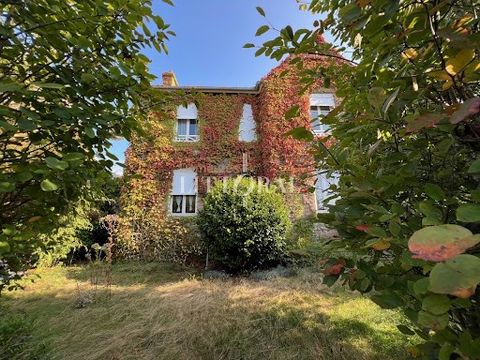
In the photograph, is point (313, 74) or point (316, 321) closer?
point (313, 74)

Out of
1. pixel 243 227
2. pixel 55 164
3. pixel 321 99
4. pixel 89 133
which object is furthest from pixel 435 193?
pixel 321 99

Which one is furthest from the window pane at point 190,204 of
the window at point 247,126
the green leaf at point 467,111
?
the green leaf at point 467,111

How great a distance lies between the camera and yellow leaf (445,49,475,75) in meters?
0.84

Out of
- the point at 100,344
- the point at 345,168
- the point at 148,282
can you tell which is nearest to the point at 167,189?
the point at 148,282

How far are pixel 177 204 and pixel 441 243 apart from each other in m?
12.6

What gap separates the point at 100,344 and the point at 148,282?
4.10m

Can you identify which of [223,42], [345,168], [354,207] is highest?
[223,42]

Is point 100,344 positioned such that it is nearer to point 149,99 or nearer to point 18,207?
point 18,207

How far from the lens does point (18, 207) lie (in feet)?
6.31

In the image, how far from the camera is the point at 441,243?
1.67 ft

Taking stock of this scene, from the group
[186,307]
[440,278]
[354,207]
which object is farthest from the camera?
[186,307]

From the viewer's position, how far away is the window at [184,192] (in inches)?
498

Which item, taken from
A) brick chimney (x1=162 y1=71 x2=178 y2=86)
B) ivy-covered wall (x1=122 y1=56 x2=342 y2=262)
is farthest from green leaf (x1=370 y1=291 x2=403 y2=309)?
brick chimney (x1=162 y1=71 x2=178 y2=86)

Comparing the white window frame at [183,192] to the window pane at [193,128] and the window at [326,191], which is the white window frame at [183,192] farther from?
the window at [326,191]
